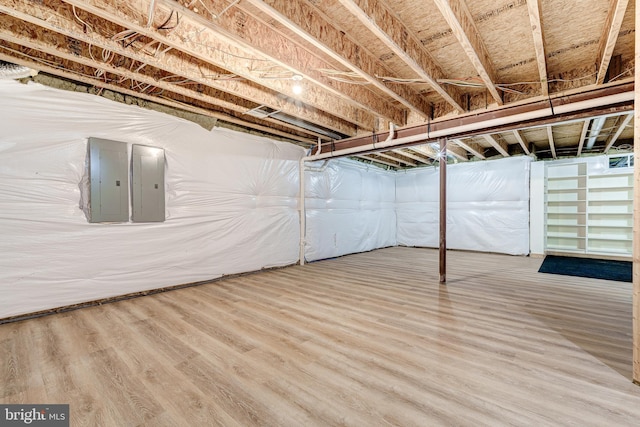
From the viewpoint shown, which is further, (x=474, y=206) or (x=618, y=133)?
(x=474, y=206)

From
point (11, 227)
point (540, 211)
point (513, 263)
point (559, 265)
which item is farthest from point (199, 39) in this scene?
point (540, 211)

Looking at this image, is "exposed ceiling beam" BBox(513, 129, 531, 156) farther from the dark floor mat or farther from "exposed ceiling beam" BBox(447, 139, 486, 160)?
the dark floor mat

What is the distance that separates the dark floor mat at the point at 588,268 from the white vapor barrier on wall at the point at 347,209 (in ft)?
10.9

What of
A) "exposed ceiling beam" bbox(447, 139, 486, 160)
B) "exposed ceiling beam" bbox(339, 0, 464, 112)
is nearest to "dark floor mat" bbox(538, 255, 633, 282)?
"exposed ceiling beam" bbox(447, 139, 486, 160)

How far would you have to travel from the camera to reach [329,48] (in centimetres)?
210

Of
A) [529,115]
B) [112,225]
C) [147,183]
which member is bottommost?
[112,225]

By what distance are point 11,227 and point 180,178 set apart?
60.9 inches

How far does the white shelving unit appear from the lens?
5352 millimetres

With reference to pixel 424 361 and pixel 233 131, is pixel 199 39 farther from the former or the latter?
pixel 424 361

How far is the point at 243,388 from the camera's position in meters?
1.51

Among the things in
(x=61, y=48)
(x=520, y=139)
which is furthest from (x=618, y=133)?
(x=61, y=48)

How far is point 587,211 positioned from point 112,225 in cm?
812

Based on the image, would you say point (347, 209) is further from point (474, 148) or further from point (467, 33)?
point (467, 33)

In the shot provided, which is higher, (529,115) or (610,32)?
(610,32)
